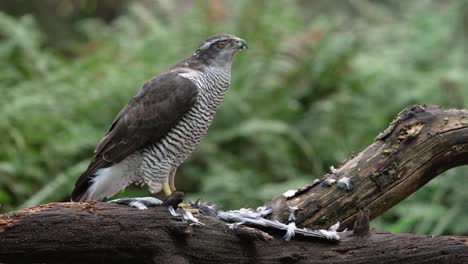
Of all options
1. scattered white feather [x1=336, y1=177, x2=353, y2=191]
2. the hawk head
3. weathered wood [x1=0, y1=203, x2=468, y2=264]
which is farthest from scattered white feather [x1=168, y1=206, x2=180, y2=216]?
the hawk head

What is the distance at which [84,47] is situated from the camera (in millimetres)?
9688

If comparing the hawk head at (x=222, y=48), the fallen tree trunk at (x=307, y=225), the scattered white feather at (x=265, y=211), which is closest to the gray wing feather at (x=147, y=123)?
the hawk head at (x=222, y=48)

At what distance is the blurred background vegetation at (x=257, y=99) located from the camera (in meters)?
6.24

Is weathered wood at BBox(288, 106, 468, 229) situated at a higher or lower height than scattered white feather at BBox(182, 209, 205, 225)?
higher

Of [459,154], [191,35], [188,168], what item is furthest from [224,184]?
[459,154]

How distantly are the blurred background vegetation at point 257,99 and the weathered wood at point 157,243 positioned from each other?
2201 mm

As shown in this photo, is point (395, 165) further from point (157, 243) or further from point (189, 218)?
point (157, 243)

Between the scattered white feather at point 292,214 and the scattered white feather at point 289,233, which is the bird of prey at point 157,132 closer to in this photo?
the scattered white feather at point 292,214

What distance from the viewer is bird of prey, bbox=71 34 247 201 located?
13.4 ft

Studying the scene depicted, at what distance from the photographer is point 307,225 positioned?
354 centimetres

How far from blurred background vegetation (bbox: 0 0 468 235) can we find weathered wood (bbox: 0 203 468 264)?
2.20 meters

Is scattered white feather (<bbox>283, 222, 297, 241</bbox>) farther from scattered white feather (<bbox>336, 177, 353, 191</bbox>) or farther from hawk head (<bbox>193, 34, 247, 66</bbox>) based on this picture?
hawk head (<bbox>193, 34, 247, 66</bbox>)

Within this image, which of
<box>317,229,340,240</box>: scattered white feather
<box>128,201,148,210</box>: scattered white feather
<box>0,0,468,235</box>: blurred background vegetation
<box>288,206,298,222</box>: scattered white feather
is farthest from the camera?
<box>0,0,468,235</box>: blurred background vegetation

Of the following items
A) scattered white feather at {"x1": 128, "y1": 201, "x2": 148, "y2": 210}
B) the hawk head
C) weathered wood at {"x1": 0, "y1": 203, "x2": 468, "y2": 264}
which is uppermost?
the hawk head
